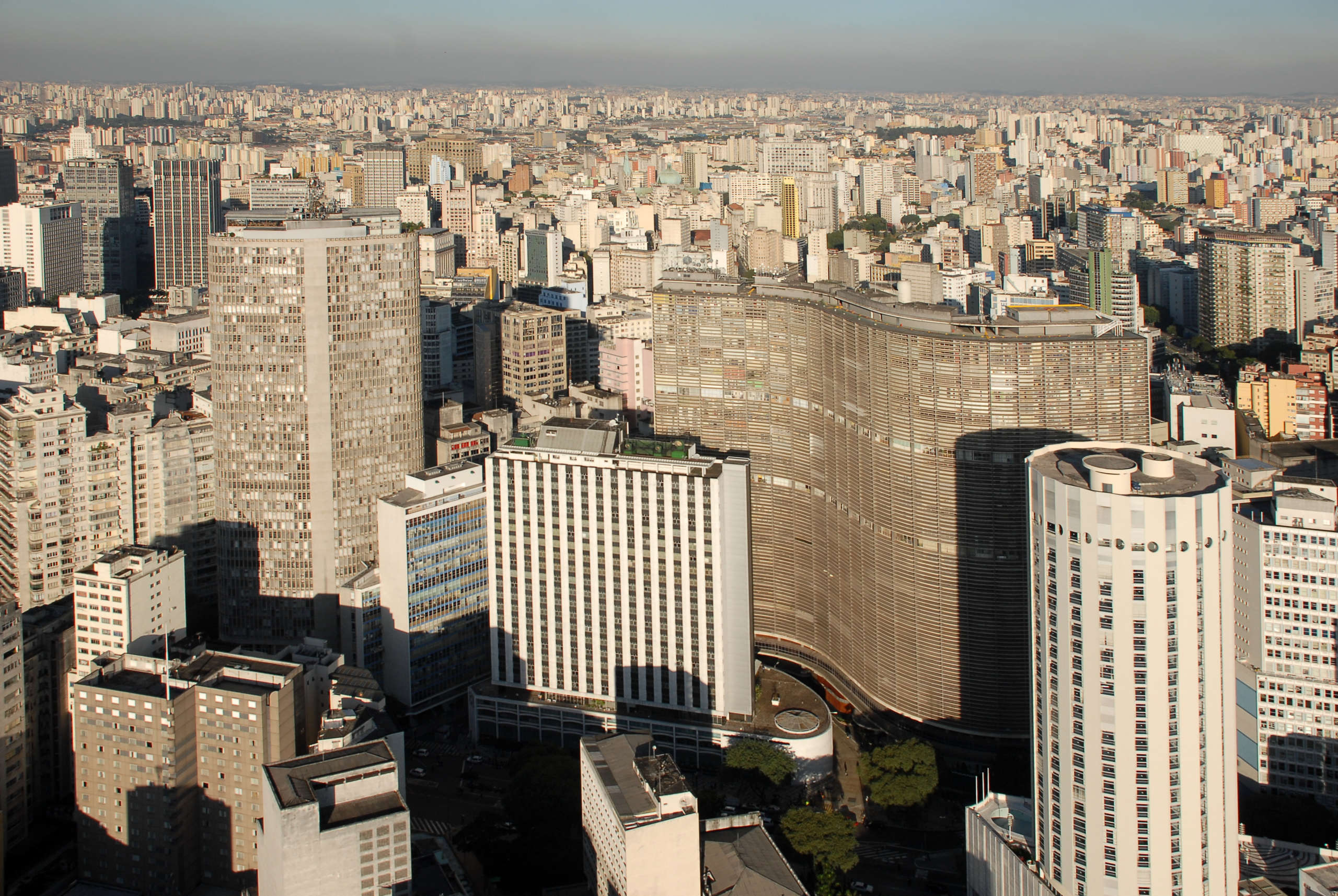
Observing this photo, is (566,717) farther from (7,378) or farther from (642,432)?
(7,378)

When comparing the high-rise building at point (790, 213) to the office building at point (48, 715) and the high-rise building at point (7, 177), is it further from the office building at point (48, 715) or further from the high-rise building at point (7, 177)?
the office building at point (48, 715)

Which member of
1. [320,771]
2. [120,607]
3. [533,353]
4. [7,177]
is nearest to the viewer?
[320,771]

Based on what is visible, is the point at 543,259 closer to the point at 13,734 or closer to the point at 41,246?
the point at 41,246

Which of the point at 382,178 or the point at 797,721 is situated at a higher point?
the point at 382,178

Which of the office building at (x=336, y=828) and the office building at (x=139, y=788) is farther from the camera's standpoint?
the office building at (x=139, y=788)

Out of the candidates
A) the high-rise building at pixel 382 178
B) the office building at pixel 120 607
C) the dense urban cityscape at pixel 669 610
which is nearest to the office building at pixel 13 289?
the dense urban cityscape at pixel 669 610

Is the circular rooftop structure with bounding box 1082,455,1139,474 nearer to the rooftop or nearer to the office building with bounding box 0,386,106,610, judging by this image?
the rooftop

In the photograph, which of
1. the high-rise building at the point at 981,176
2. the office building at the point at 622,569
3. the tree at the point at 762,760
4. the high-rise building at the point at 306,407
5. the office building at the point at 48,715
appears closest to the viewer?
the tree at the point at 762,760

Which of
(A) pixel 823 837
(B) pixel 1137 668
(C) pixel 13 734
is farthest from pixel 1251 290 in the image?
(C) pixel 13 734
